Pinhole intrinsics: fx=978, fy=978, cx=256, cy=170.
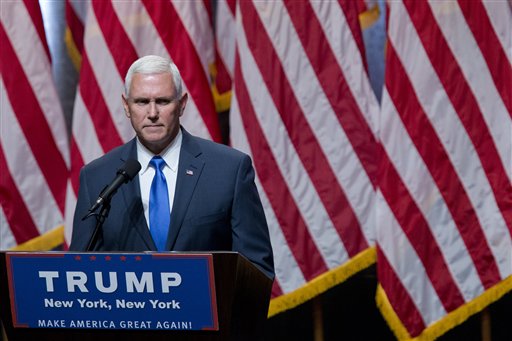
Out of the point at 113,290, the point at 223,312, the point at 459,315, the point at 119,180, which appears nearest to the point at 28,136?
the point at 459,315

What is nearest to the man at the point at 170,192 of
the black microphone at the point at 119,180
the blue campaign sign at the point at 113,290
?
the black microphone at the point at 119,180

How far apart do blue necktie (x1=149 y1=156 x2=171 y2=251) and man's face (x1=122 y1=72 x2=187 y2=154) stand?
0.11m

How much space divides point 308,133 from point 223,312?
2.09 metres

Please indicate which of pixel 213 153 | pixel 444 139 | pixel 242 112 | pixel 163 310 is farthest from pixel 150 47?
pixel 163 310

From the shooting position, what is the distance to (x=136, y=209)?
218 centimetres

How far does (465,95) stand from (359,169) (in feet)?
1.64

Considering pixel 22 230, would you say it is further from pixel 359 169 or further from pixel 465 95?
pixel 465 95

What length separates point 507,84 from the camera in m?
3.66

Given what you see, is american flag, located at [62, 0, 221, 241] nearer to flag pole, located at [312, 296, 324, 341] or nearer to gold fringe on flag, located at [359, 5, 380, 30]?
gold fringe on flag, located at [359, 5, 380, 30]

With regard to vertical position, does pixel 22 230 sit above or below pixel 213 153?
below

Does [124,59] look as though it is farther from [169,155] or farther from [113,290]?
[113,290]

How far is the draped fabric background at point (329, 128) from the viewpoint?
145 inches

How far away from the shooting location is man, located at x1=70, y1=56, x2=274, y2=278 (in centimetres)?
213

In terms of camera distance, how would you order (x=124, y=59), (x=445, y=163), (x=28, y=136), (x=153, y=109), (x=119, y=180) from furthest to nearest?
(x=28, y=136) → (x=124, y=59) → (x=445, y=163) → (x=153, y=109) → (x=119, y=180)
